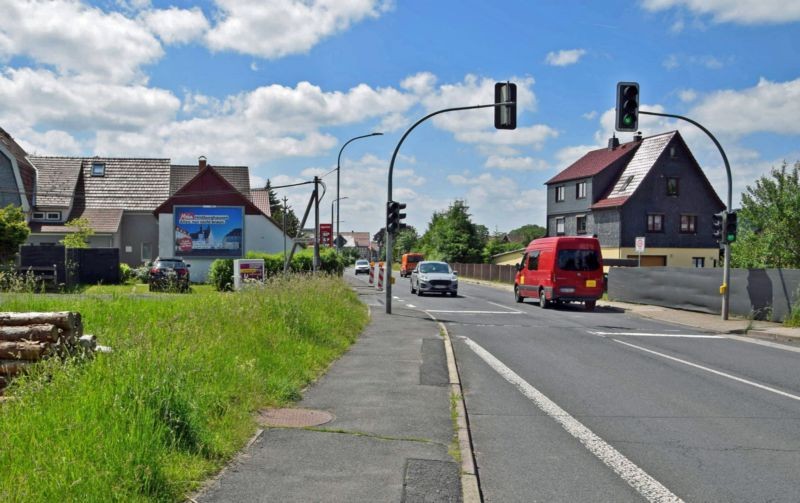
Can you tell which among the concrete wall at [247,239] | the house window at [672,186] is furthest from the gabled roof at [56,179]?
the house window at [672,186]

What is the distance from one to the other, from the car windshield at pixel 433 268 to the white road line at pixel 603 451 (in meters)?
25.8

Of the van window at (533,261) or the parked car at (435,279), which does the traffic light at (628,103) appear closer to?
the van window at (533,261)

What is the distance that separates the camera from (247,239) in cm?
5253

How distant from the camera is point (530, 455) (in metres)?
6.66

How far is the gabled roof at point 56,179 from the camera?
165 feet

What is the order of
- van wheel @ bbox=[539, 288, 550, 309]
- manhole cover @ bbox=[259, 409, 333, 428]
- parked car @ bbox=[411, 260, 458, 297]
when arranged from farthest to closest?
parked car @ bbox=[411, 260, 458, 297] → van wheel @ bbox=[539, 288, 550, 309] → manhole cover @ bbox=[259, 409, 333, 428]

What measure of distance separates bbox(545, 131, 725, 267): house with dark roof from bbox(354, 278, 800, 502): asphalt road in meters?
39.9

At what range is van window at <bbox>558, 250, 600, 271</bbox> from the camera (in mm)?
26859

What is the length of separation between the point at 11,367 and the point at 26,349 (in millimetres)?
368

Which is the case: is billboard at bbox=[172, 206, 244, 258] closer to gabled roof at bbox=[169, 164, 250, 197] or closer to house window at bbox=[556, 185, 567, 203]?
gabled roof at bbox=[169, 164, 250, 197]

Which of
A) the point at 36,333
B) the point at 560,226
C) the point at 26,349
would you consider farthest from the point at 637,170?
the point at 26,349

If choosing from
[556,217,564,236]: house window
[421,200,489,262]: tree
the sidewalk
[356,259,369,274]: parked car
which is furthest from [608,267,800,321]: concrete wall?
[356,259,369,274]: parked car

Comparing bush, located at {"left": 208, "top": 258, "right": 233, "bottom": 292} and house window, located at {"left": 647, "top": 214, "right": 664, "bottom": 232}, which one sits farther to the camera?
house window, located at {"left": 647, "top": 214, "right": 664, "bottom": 232}

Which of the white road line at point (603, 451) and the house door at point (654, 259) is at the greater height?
the house door at point (654, 259)
